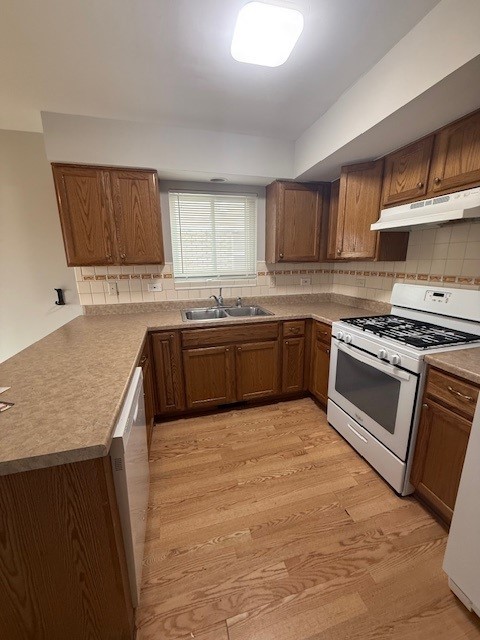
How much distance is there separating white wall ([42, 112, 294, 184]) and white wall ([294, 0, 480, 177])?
0.61 m

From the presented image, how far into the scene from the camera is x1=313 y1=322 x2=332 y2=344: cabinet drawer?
2230 mm

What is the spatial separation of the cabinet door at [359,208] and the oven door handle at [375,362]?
2.66 feet

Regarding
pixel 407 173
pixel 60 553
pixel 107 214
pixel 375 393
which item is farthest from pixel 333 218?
pixel 60 553

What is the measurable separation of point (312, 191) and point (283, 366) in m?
1.79

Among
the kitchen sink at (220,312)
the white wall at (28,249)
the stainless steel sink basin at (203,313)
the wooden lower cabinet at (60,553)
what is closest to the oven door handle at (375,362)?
the kitchen sink at (220,312)

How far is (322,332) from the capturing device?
2340 mm

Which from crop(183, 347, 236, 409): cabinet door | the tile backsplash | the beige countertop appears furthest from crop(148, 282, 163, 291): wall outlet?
the beige countertop

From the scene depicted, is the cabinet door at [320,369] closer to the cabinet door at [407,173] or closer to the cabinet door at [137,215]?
the cabinet door at [407,173]

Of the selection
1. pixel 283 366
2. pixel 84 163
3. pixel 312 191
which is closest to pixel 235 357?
pixel 283 366

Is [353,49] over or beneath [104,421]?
over

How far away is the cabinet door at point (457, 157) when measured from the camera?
1406mm

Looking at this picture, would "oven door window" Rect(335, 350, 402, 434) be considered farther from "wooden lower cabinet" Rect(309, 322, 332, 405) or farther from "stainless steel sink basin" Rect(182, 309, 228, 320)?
"stainless steel sink basin" Rect(182, 309, 228, 320)

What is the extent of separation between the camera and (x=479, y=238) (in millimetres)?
1650

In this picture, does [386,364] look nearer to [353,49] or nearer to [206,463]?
[206,463]
